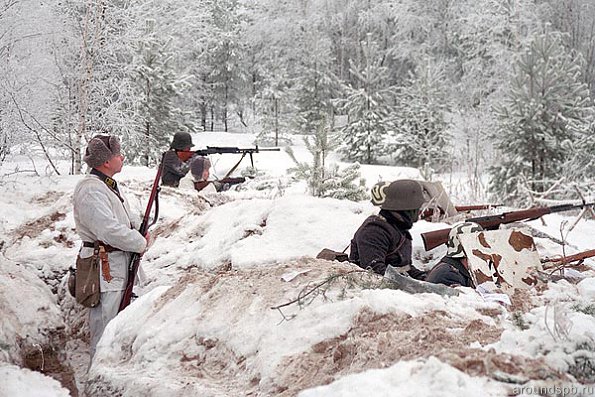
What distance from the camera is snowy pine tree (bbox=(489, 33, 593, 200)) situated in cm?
1622

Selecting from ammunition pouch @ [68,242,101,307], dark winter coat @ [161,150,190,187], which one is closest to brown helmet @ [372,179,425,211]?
ammunition pouch @ [68,242,101,307]

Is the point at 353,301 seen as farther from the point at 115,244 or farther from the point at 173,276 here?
the point at 173,276

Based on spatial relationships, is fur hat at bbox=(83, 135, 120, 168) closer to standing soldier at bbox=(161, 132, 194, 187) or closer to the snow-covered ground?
the snow-covered ground

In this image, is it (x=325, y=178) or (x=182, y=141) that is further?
(x=325, y=178)

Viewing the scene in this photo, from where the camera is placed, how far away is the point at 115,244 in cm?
441

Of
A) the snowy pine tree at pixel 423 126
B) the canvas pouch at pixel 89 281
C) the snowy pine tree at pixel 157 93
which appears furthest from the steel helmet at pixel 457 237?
the snowy pine tree at pixel 157 93

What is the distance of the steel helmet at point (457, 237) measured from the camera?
4.52 meters

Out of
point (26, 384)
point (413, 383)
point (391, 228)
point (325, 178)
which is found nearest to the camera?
point (413, 383)

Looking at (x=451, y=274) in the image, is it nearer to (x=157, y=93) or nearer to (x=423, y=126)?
(x=423, y=126)

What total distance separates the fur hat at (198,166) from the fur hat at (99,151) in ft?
14.8

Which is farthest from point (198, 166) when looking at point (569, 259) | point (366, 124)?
point (366, 124)

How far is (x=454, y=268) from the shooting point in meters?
4.42

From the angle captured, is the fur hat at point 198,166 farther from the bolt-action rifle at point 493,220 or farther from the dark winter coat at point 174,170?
the bolt-action rifle at point 493,220

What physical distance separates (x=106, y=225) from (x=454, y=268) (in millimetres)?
2431
